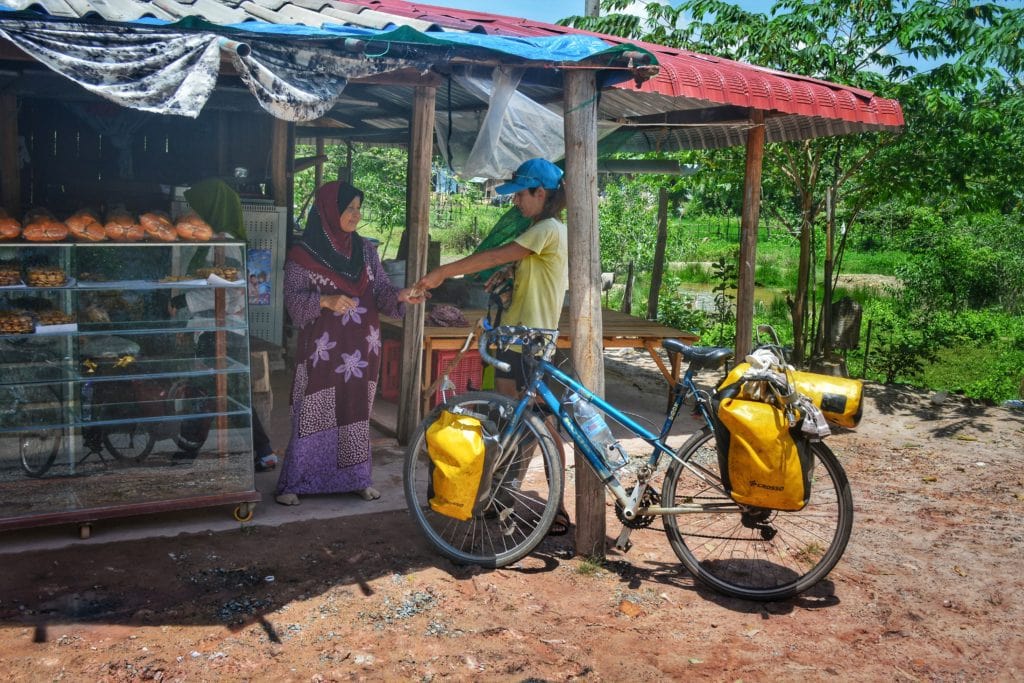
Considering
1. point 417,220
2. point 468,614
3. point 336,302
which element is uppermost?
point 417,220

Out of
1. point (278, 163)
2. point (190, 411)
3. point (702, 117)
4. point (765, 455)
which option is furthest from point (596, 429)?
point (278, 163)

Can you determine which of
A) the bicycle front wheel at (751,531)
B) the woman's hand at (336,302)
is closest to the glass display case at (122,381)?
the woman's hand at (336,302)

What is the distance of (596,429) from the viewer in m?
4.61

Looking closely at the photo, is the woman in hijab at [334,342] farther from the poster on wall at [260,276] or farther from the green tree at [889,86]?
the green tree at [889,86]

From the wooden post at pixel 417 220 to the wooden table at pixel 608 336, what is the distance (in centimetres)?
54

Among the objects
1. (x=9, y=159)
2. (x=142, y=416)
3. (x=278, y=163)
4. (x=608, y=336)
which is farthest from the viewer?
(x=278, y=163)

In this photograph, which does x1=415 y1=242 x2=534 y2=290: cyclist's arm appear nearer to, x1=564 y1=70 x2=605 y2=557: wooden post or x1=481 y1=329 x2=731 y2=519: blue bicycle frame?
x1=564 y1=70 x2=605 y2=557: wooden post

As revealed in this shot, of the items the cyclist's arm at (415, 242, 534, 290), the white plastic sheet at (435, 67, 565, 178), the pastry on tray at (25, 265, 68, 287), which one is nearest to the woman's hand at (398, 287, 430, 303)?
the cyclist's arm at (415, 242, 534, 290)

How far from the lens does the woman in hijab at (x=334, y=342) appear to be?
5.24m

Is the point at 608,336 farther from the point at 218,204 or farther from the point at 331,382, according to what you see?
the point at 218,204

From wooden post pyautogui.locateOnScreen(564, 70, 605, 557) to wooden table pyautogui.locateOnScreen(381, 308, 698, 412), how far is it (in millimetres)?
2149

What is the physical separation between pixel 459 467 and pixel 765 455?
1443 millimetres

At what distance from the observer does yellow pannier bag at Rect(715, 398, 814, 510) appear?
414 centimetres

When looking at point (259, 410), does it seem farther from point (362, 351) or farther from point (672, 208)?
point (672, 208)
